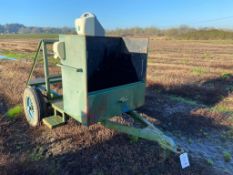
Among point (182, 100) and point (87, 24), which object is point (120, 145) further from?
point (182, 100)

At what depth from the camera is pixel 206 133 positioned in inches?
163

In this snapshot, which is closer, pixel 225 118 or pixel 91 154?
pixel 91 154

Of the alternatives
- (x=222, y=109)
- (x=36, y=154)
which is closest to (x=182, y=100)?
(x=222, y=109)

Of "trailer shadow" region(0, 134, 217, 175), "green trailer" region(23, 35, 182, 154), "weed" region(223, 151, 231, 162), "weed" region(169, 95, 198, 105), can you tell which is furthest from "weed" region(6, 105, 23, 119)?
"weed" region(223, 151, 231, 162)

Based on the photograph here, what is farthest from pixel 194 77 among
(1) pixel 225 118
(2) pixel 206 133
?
(2) pixel 206 133

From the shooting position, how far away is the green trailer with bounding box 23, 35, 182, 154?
2763 millimetres

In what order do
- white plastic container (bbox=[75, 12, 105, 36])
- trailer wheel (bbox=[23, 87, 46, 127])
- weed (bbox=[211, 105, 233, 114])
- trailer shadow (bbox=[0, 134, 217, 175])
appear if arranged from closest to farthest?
trailer shadow (bbox=[0, 134, 217, 175])
white plastic container (bbox=[75, 12, 105, 36])
trailer wheel (bbox=[23, 87, 46, 127])
weed (bbox=[211, 105, 233, 114])

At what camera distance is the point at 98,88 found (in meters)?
3.30

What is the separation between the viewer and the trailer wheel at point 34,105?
12.8 feet

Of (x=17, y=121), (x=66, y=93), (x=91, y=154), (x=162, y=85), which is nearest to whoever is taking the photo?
(x=66, y=93)

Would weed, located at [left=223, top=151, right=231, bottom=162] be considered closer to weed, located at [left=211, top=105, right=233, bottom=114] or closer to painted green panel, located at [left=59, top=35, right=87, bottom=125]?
weed, located at [left=211, top=105, right=233, bottom=114]

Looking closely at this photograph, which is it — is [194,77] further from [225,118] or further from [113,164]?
[113,164]

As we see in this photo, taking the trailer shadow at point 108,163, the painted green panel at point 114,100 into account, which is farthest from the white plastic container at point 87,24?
the trailer shadow at point 108,163

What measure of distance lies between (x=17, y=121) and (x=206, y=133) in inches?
151
